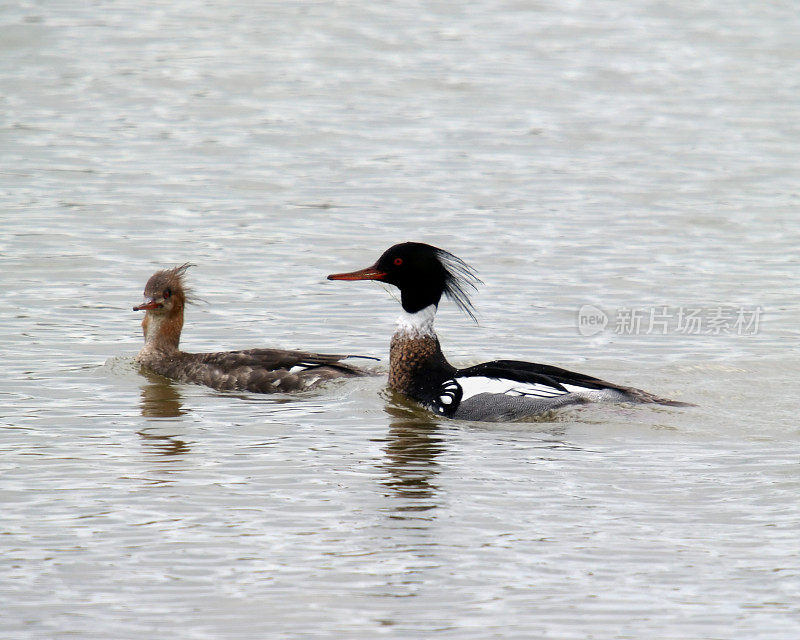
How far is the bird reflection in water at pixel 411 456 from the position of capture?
24.1 feet

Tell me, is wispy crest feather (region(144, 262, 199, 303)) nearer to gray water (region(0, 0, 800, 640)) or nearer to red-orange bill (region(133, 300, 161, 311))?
red-orange bill (region(133, 300, 161, 311))

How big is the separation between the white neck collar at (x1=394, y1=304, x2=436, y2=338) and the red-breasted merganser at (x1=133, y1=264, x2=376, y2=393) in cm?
55

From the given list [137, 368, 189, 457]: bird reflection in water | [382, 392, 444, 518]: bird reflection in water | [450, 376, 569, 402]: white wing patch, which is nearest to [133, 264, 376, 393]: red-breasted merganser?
[137, 368, 189, 457]: bird reflection in water

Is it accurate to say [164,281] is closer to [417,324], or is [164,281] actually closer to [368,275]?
[368,275]

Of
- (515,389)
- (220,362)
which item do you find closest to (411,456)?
(515,389)

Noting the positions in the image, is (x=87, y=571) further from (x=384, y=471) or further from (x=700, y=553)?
(x=700, y=553)

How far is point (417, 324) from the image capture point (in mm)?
10156

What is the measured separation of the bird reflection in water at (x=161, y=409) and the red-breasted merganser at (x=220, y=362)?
204mm

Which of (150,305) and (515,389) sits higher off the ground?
(150,305)

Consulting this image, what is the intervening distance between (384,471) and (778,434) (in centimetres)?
284

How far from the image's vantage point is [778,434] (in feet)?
28.8
